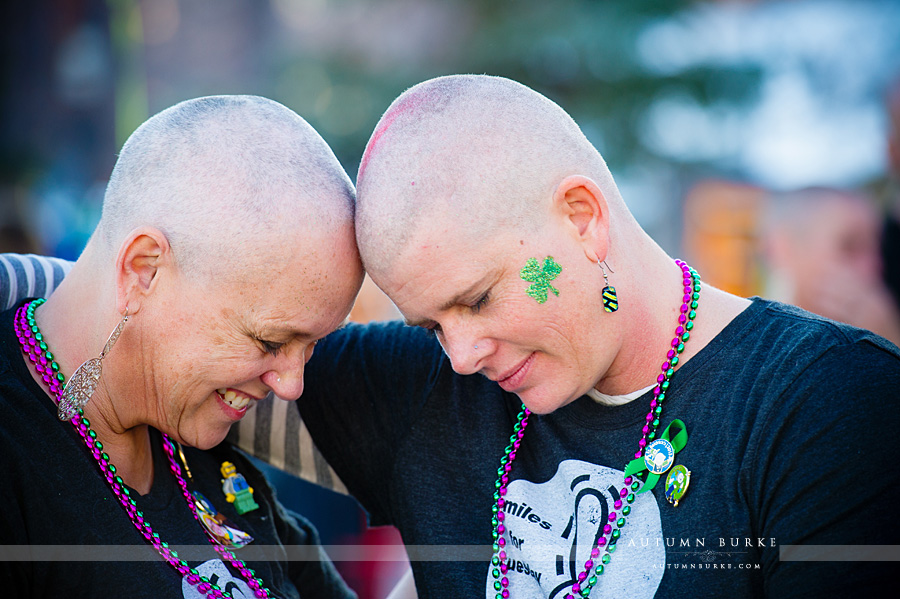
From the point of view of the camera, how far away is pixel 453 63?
8617mm

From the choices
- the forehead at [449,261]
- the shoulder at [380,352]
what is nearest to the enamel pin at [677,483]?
the forehead at [449,261]

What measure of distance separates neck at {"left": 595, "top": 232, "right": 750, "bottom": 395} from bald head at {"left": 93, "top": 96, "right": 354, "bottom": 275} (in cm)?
75

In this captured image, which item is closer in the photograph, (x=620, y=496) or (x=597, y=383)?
(x=620, y=496)

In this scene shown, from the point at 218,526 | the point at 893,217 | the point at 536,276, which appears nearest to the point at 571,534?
the point at 536,276

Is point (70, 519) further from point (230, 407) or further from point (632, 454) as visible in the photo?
point (632, 454)

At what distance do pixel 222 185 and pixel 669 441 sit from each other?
124 cm

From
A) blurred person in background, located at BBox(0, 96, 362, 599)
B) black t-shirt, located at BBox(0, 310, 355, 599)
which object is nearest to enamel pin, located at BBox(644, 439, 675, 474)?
blurred person in background, located at BBox(0, 96, 362, 599)

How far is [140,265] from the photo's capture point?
177cm

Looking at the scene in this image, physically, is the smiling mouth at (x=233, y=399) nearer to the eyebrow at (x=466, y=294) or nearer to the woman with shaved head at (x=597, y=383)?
the woman with shaved head at (x=597, y=383)

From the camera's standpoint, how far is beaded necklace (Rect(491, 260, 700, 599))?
188 cm

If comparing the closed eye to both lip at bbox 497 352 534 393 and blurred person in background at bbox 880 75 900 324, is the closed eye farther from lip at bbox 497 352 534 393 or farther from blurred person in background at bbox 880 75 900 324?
blurred person in background at bbox 880 75 900 324

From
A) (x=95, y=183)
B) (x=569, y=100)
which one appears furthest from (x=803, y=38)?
(x=95, y=183)

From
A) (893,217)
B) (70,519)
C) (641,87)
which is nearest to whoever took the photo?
(70,519)

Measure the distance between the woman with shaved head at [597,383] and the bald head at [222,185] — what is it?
0.50 ft
